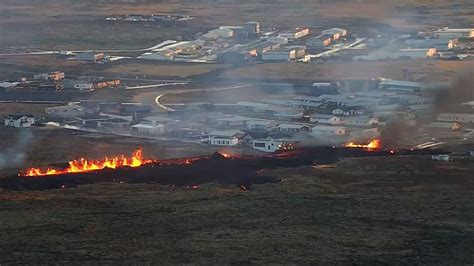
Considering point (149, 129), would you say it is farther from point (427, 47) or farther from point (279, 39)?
point (279, 39)

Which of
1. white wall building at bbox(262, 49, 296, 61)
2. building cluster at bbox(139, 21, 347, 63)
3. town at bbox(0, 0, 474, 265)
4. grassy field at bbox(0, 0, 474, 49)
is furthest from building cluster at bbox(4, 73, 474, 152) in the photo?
grassy field at bbox(0, 0, 474, 49)

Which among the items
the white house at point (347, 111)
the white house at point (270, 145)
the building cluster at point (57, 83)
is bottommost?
the white house at point (270, 145)

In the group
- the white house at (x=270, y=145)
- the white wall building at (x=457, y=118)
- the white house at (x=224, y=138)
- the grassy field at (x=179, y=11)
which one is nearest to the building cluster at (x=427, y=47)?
the grassy field at (x=179, y=11)

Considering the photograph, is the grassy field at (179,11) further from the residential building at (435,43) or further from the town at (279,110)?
the town at (279,110)

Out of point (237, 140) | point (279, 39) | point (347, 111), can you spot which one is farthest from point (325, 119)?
point (279, 39)

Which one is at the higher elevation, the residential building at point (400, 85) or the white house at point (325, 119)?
the residential building at point (400, 85)

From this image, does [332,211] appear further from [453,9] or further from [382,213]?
[453,9]

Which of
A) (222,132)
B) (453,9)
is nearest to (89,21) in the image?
(453,9)
